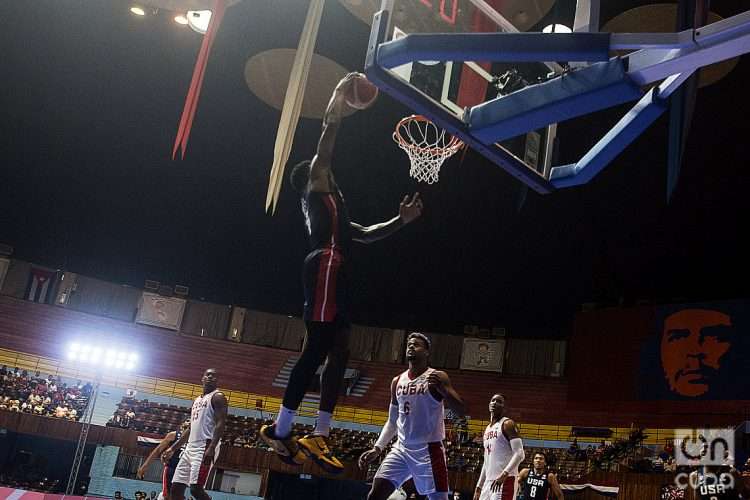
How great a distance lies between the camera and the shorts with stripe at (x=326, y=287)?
4090mm

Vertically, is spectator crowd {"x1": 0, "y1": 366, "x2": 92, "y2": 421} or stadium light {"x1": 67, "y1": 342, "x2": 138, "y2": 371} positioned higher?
stadium light {"x1": 67, "y1": 342, "x2": 138, "y2": 371}

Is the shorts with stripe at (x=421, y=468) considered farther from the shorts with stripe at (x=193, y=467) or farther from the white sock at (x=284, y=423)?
the shorts with stripe at (x=193, y=467)

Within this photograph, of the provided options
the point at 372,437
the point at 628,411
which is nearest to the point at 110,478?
the point at 372,437

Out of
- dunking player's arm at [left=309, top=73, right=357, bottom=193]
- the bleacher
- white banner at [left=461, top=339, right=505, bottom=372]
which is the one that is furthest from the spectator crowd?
dunking player's arm at [left=309, top=73, right=357, bottom=193]

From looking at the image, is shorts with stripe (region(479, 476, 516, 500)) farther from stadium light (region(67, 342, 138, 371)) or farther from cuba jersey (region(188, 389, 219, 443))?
stadium light (region(67, 342, 138, 371))

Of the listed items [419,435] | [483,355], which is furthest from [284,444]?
[483,355]

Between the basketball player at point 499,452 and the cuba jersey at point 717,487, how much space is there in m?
2.19

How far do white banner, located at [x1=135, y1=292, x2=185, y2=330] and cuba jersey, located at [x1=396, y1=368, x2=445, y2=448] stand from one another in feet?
71.4

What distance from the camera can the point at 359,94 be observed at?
4.50m

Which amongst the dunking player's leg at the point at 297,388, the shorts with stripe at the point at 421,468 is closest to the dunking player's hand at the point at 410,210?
the dunking player's leg at the point at 297,388

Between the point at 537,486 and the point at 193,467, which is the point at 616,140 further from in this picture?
the point at 537,486

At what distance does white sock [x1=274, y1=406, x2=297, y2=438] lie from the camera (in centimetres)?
421

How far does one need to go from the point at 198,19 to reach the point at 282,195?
293 inches

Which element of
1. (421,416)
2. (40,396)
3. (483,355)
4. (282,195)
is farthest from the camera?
(483,355)
